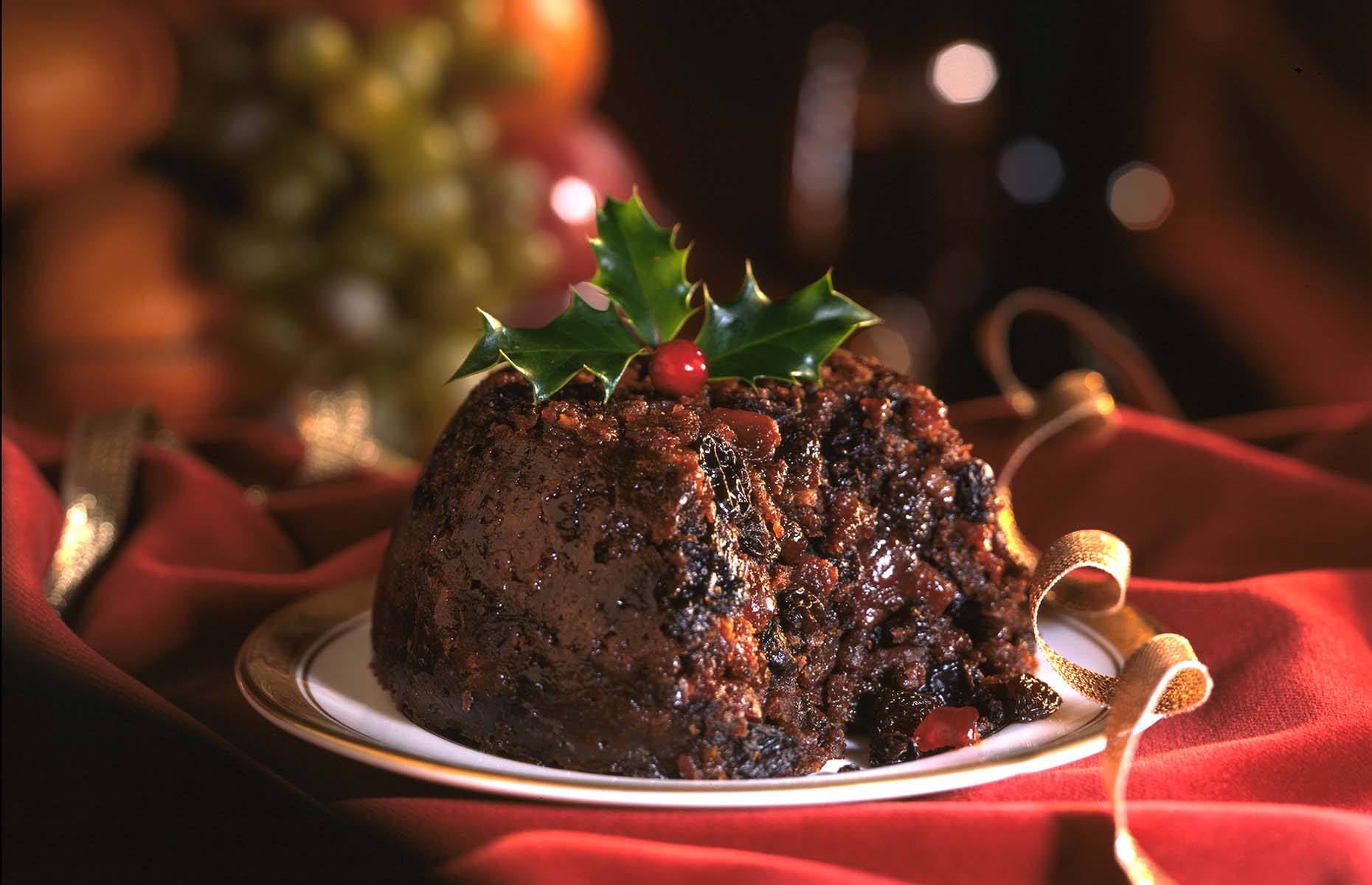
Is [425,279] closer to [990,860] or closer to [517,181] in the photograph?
[517,181]

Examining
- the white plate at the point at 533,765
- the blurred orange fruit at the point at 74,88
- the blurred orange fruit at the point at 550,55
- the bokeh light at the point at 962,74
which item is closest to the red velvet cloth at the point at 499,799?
the white plate at the point at 533,765

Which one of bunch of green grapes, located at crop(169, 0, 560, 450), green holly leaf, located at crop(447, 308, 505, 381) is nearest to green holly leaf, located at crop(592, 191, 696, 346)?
green holly leaf, located at crop(447, 308, 505, 381)

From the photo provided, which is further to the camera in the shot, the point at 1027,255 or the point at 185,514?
the point at 1027,255

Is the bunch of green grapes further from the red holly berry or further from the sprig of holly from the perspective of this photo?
the red holly berry

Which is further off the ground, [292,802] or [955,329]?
[292,802]

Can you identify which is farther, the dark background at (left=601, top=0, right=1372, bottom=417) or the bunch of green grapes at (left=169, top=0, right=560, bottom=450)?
the dark background at (left=601, top=0, right=1372, bottom=417)

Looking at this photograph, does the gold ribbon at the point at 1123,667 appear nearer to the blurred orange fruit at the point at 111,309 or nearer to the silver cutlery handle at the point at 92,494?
the silver cutlery handle at the point at 92,494

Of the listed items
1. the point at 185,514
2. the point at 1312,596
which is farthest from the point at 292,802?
the point at 1312,596
